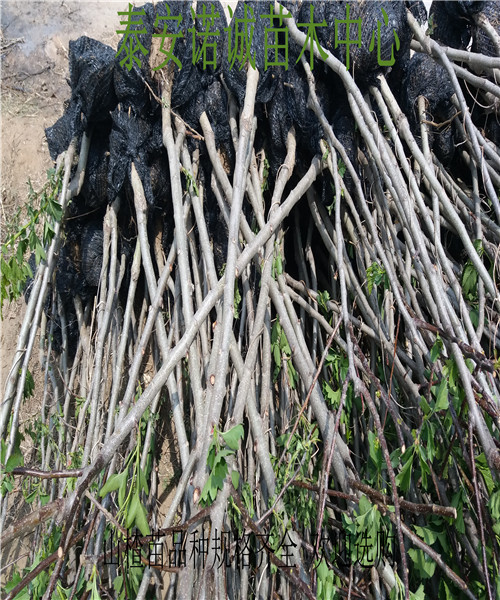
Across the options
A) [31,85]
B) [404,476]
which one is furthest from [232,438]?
[31,85]

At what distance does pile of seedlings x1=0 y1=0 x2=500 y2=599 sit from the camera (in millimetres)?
1031

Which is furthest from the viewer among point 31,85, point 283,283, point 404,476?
point 31,85

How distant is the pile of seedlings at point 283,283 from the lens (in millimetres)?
1031

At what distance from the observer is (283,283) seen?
1.34 metres

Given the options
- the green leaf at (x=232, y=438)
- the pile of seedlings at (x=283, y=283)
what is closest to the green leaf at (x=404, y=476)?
the pile of seedlings at (x=283, y=283)

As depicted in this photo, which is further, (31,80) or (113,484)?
(31,80)

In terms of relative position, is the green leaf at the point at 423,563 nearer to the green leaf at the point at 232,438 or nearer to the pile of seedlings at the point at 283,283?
the pile of seedlings at the point at 283,283

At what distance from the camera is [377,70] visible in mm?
1365

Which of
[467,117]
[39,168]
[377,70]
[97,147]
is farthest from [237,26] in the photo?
[39,168]

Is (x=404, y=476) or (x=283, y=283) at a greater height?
(x=283, y=283)

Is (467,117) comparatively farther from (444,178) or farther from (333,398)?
(333,398)

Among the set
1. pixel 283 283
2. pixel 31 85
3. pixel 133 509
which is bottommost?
pixel 133 509

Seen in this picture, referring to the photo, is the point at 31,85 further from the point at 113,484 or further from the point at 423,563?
the point at 423,563

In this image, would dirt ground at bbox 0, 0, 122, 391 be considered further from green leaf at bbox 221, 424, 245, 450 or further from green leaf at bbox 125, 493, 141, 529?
green leaf at bbox 221, 424, 245, 450
